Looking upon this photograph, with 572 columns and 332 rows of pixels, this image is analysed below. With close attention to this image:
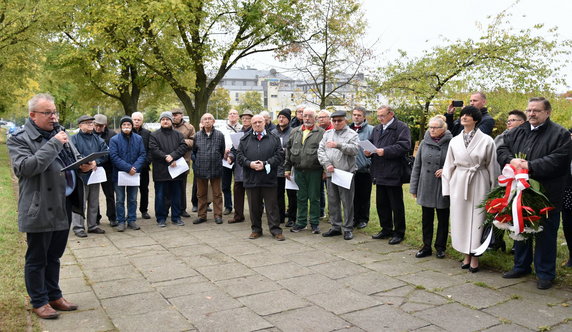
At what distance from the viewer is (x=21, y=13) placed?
1858 centimetres

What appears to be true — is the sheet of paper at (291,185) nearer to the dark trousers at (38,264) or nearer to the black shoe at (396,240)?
the black shoe at (396,240)

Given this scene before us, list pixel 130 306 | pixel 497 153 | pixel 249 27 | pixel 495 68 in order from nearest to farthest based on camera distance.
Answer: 1. pixel 130 306
2. pixel 497 153
3. pixel 495 68
4. pixel 249 27

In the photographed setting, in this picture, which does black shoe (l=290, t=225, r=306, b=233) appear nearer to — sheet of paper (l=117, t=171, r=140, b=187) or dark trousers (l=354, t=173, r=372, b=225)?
dark trousers (l=354, t=173, r=372, b=225)

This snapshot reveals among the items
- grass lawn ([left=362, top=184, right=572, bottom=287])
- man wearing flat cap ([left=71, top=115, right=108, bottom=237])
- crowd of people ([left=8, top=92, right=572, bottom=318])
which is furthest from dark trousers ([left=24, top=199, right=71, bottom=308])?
grass lawn ([left=362, top=184, right=572, bottom=287])

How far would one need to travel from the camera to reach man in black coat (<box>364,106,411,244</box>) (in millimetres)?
7281

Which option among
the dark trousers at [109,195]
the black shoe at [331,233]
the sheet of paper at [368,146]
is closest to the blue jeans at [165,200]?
the dark trousers at [109,195]

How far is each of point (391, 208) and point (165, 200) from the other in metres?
4.10

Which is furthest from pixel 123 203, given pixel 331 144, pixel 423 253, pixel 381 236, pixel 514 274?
pixel 514 274

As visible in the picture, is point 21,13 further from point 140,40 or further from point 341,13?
point 341,13

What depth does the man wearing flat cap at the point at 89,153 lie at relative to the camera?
26.0ft

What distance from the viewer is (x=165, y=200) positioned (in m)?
8.93

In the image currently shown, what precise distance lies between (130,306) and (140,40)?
14.8 metres

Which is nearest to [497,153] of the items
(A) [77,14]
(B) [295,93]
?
(B) [295,93]

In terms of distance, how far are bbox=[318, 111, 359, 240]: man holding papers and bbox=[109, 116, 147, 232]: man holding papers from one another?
3.24 meters
